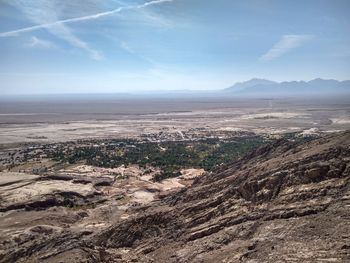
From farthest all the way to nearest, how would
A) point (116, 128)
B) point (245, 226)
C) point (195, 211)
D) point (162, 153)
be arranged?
1. point (116, 128)
2. point (162, 153)
3. point (195, 211)
4. point (245, 226)

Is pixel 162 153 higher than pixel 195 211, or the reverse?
pixel 195 211

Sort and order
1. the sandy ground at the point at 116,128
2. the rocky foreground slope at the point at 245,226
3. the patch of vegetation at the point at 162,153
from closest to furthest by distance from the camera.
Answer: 1. the rocky foreground slope at the point at 245,226
2. the patch of vegetation at the point at 162,153
3. the sandy ground at the point at 116,128

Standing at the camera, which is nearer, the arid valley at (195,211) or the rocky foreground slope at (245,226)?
the rocky foreground slope at (245,226)

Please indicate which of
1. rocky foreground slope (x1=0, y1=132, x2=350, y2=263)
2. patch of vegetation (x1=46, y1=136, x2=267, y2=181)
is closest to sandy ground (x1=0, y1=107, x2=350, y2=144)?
patch of vegetation (x1=46, y1=136, x2=267, y2=181)

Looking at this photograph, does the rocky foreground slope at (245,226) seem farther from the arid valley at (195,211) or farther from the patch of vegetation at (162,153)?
the patch of vegetation at (162,153)

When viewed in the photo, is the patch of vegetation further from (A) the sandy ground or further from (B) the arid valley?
(A) the sandy ground

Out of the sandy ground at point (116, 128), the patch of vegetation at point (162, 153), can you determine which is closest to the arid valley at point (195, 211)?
the patch of vegetation at point (162, 153)

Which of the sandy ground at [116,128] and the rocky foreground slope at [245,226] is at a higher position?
the rocky foreground slope at [245,226]

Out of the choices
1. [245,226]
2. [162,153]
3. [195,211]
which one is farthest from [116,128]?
[245,226]

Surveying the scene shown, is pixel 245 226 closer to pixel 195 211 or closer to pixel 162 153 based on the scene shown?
pixel 195 211
